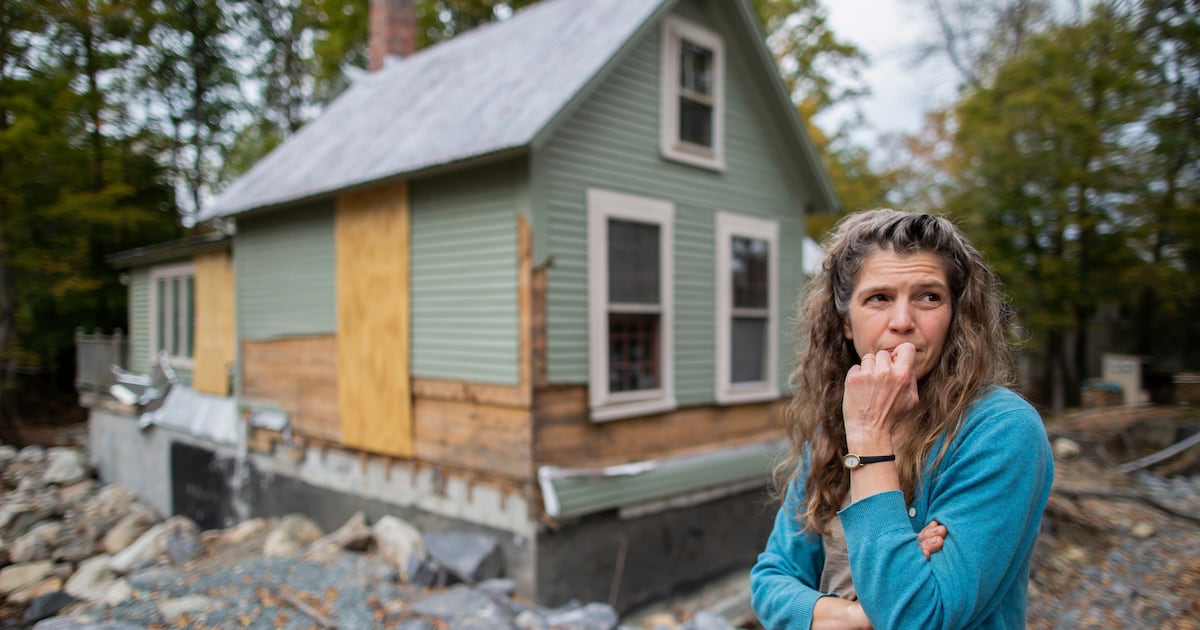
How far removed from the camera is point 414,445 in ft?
24.3

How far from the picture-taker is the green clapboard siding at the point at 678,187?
21.6ft

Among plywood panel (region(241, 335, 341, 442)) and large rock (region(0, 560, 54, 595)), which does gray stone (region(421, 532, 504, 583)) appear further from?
large rock (region(0, 560, 54, 595))

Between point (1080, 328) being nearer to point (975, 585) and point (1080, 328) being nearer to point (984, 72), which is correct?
point (984, 72)

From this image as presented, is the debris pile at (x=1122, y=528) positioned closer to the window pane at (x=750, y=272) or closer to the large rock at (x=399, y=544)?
the window pane at (x=750, y=272)

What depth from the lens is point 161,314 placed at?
12445 mm

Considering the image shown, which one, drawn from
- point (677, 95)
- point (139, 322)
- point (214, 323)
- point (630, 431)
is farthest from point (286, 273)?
point (139, 322)

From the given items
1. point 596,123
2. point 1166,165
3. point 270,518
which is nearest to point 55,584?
point 270,518

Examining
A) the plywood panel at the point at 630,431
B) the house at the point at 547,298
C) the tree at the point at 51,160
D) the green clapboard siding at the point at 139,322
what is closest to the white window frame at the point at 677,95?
the house at the point at 547,298

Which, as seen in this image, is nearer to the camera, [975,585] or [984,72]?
[975,585]

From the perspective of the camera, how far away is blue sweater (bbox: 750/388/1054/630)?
4.40 feet

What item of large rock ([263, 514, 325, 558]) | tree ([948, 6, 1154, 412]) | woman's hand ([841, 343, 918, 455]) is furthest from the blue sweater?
tree ([948, 6, 1154, 412])

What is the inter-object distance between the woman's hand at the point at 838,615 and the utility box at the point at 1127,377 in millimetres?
14349

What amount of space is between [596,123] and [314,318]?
455cm

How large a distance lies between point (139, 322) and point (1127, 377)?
19.1 m
